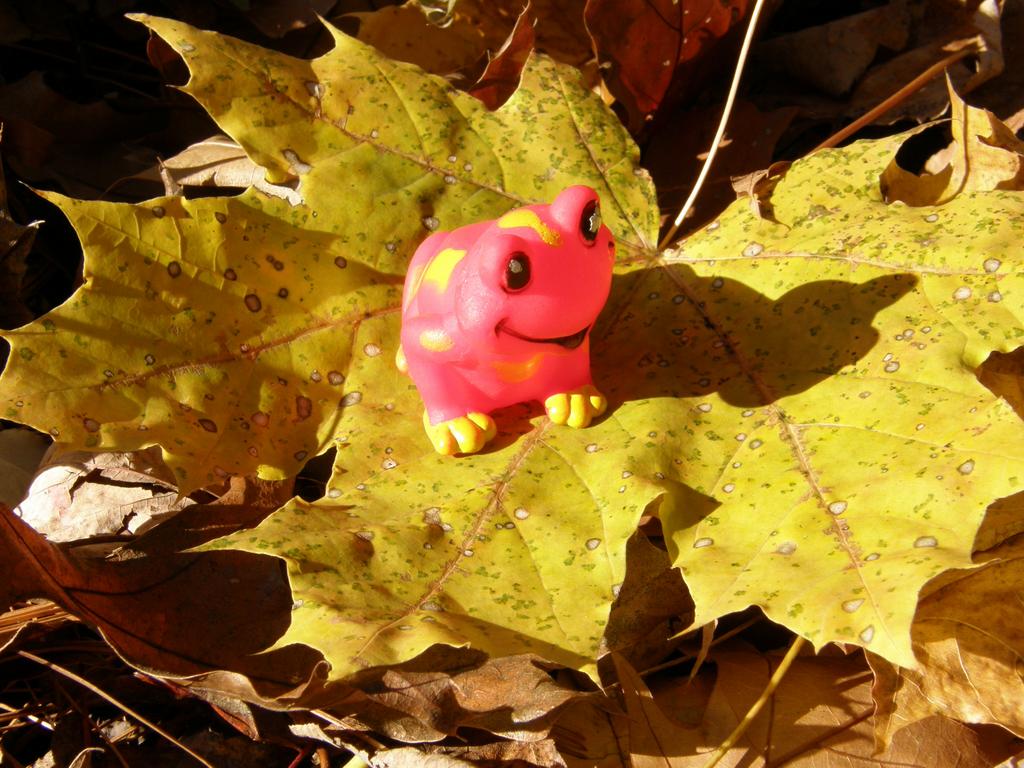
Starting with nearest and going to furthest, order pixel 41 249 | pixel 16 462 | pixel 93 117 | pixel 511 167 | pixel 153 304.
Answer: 1. pixel 153 304
2. pixel 511 167
3. pixel 16 462
4. pixel 41 249
5. pixel 93 117

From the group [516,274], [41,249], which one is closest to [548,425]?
[516,274]

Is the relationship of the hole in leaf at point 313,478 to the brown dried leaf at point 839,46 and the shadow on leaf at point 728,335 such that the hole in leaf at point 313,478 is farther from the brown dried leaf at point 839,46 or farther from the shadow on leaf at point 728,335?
the brown dried leaf at point 839,46

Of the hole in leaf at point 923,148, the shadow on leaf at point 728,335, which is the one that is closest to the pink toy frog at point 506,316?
the shadow on leaf at point 728,335

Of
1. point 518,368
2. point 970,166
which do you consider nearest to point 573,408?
point 518,368

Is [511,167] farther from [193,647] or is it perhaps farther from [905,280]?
[193,647]

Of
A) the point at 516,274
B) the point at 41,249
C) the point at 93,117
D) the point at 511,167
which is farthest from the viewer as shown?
the point at 93,117

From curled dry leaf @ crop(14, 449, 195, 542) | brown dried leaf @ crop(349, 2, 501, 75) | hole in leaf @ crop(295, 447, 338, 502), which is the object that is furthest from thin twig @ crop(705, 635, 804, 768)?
brown dried leaf @ crop(349, 2, 501, 75)

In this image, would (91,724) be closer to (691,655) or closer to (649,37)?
(691,655)
